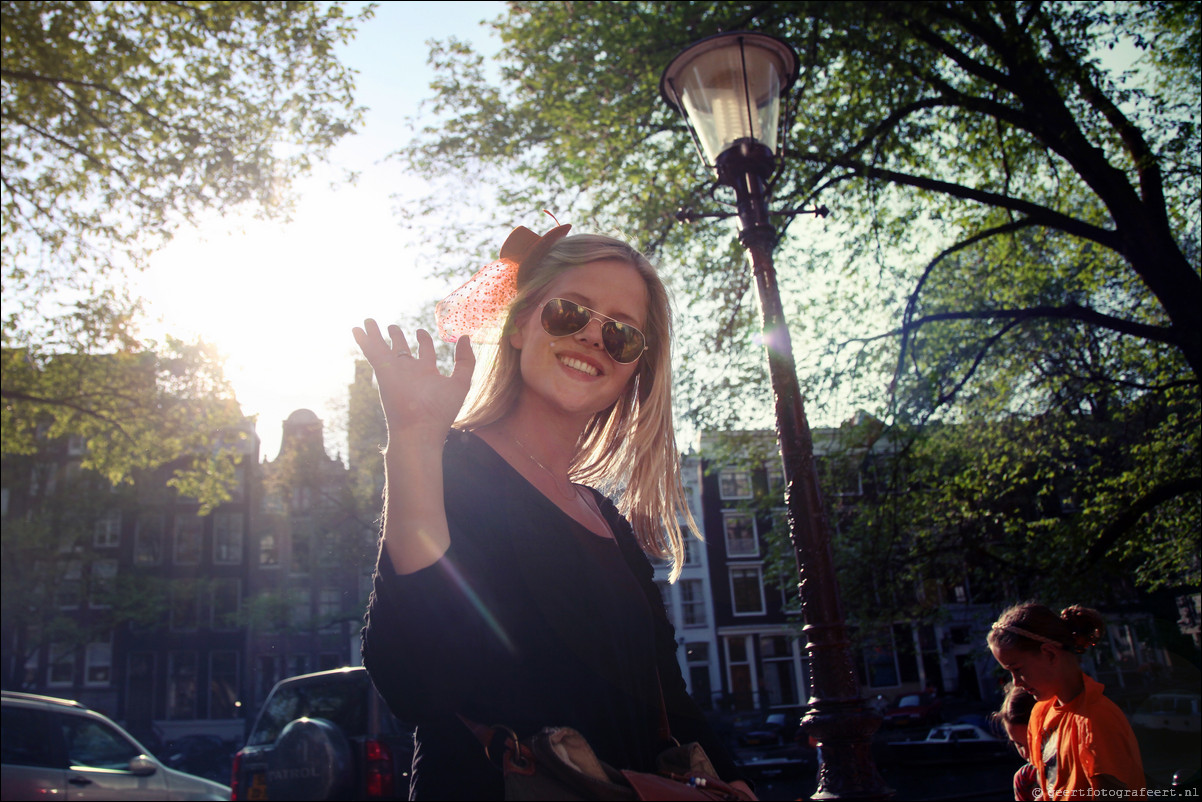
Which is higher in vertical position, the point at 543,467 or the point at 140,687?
the point at 543,467

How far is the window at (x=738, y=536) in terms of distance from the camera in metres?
40.0

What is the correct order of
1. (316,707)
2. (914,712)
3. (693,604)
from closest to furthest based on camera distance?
(316,707) → (914,712) → (693,604)

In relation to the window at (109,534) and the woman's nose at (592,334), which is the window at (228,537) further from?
the woman's nose at (592,334)

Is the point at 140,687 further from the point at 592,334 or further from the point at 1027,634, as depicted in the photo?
the point at 592,334

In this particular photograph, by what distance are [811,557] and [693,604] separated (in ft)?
120

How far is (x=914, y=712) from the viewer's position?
28.3 meters

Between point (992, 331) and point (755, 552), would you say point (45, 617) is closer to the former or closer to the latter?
point (755, 552)

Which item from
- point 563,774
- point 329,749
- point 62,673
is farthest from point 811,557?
point 62,673

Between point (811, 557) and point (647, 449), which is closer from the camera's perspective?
point (647, 449)

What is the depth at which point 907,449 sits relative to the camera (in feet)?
31.3

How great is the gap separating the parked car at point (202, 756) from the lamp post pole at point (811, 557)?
68.1 ft

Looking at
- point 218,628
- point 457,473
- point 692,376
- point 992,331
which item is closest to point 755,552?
point 218,628

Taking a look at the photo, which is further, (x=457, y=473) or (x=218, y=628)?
(x=218, y=628)

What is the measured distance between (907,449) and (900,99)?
392cm
